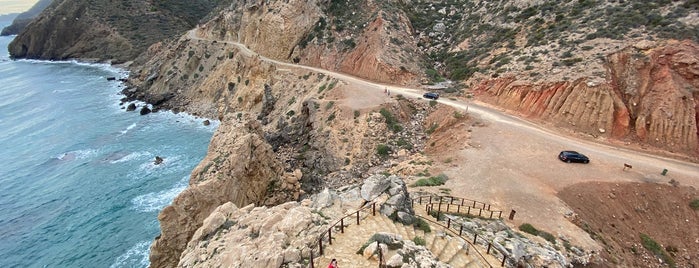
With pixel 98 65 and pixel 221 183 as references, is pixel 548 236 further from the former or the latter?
pixel 98 65

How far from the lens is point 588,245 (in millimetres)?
19031

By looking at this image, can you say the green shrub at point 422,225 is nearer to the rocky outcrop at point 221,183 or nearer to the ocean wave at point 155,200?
the rocky outcrop at point 221,183

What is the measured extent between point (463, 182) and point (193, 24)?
376 feet

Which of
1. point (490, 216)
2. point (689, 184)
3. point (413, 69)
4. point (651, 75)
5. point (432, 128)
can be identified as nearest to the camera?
point (490, 216)

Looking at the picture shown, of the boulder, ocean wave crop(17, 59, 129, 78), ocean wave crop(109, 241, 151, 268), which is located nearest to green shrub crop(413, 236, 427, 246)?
the boulder

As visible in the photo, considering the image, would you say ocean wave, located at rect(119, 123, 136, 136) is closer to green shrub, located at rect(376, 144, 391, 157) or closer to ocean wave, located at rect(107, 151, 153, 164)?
ocean wave, located at rect(107, 151, 153, 164)

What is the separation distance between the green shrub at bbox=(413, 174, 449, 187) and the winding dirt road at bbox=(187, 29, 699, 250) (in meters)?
0.54

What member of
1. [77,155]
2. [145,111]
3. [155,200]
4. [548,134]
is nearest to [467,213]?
[548,134]

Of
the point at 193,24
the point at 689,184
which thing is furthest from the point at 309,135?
the point at 193,24

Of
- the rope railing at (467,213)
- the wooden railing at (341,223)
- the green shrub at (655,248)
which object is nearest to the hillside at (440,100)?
the wooden railing at (341,223)

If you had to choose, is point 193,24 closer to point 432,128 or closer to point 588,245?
point 432,128

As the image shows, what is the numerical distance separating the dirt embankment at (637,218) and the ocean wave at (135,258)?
31691mm

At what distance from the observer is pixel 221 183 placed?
2736cm

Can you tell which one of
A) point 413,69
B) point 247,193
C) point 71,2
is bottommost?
point 247,193
